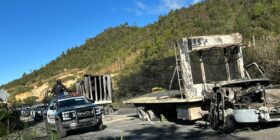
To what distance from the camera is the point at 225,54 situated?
16766mm

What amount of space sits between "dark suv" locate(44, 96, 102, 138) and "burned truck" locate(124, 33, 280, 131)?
215cm

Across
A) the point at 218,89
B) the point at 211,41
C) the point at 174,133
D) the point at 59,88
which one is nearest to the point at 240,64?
the point at 211,41

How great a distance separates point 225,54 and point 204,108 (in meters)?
2.53

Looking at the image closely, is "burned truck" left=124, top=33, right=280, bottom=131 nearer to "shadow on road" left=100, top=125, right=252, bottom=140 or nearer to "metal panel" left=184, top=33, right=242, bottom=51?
"metal panel" left=184, top=33, right=242, bottom=51

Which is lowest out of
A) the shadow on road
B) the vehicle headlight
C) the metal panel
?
the shadow on road

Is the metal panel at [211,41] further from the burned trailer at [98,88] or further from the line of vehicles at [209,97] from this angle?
the burned trailer at [98,88]

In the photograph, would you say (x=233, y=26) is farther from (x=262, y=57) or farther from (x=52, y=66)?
(x=52, y=66)

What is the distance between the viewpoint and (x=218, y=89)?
44.7ft

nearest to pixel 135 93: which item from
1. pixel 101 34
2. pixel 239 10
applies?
pixel 239 10

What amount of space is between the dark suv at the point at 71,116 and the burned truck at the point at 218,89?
2146 mm

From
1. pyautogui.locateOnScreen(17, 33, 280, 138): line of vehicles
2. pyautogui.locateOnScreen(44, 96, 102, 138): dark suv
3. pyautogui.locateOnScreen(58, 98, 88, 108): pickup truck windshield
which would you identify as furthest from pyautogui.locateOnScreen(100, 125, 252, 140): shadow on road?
pyautogui.locateOnScreen(58, 98, 88, 108): pickup truck windshield

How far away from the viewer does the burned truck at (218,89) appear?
41.1 feet

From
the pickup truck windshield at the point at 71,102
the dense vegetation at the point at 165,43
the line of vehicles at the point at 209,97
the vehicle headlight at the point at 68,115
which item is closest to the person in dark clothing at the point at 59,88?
the line of vehicles at the point at 209,97

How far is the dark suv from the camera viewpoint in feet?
59.1
